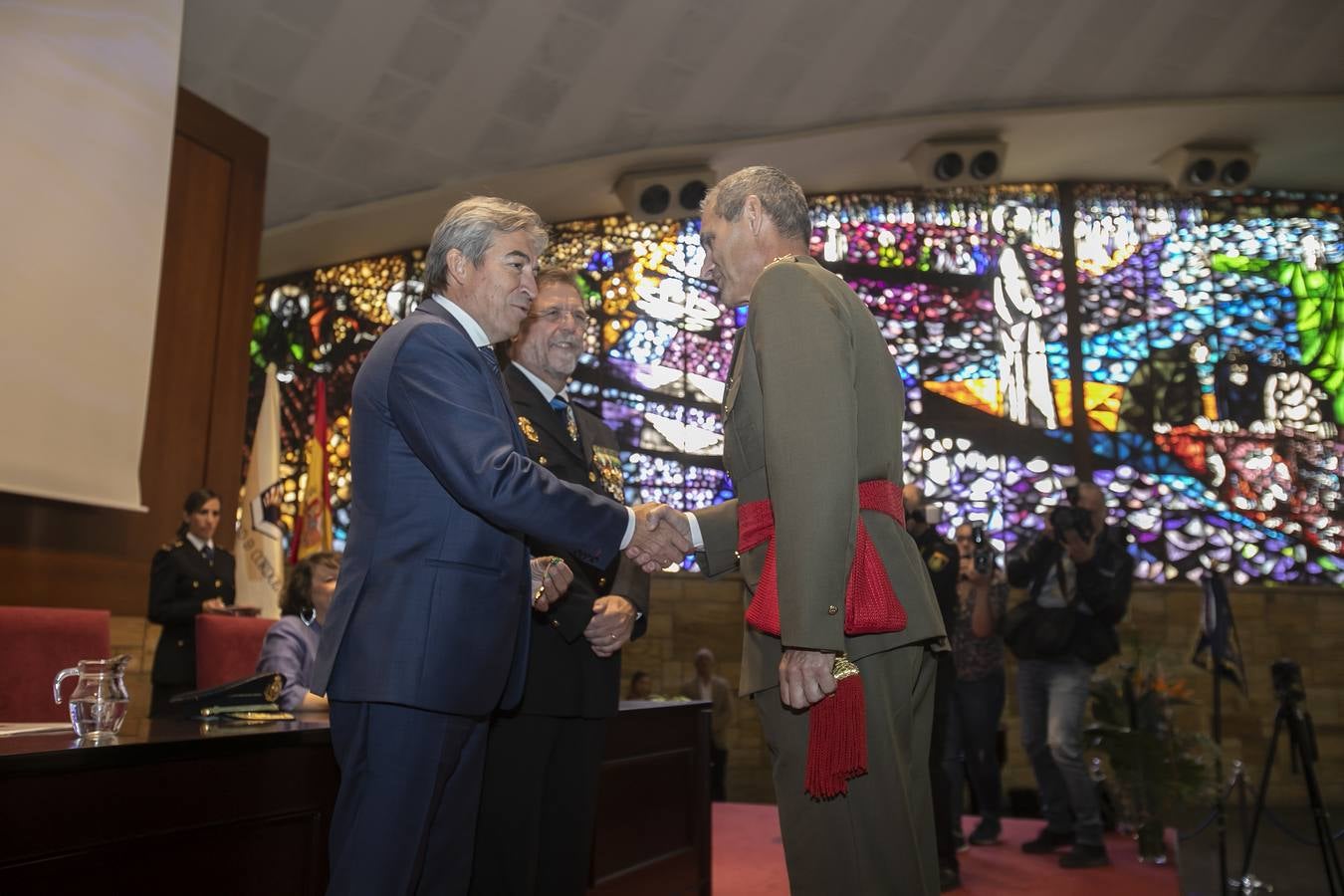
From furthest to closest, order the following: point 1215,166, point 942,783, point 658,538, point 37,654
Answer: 1. point 1215,166
2. point 942,783
3. point 37,654
4. point 658,538

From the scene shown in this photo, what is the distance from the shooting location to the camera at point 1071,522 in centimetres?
456

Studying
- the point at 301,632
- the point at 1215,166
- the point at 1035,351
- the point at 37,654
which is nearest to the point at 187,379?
the point at 301,632

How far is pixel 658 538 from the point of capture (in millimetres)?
2045

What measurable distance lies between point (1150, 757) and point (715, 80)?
17.0 ft

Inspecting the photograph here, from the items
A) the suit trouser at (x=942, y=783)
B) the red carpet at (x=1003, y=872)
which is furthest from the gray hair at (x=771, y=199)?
the red carpet at (x=1003, y=872)

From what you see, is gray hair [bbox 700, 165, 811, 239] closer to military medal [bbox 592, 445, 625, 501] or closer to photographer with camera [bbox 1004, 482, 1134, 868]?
military medal [bbox 592, 445, 625, 501]

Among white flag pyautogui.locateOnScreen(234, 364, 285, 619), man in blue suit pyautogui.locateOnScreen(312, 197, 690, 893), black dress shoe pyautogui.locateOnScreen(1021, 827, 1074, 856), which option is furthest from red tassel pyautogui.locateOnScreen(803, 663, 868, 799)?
white flag pyautogui.locateOnScreen(234, 364, 285, 619)

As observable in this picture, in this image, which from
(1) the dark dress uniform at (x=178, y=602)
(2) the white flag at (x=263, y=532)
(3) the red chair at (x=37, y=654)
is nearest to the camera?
(3) the red chair at (x=37, y=654)

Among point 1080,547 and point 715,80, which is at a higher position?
point 715,80

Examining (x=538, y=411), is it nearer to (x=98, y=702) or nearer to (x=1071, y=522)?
(x=98, y=702)

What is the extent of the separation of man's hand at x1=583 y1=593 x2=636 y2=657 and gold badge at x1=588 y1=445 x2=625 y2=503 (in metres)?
0.26

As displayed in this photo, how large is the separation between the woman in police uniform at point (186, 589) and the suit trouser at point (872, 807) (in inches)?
126

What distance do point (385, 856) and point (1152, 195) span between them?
31.6 ft

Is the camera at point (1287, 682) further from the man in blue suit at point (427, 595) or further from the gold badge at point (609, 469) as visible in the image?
the man in blue suit at point (427, 595)
